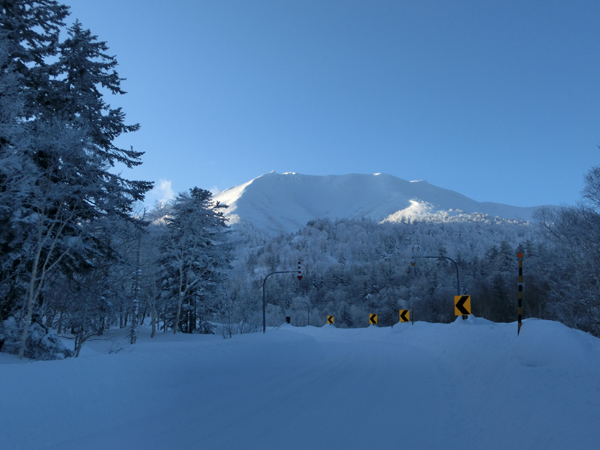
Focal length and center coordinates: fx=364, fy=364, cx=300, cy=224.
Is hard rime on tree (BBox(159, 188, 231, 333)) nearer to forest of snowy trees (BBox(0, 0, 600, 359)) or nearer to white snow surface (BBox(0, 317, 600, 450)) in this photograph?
forest of snowy trees (BBox(0, 0, 600, 359))

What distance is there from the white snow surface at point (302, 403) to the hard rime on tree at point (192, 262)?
2374cm

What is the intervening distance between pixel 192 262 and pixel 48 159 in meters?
21.2

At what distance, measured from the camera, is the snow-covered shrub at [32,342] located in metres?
11.1

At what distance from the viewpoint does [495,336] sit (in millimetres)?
11250

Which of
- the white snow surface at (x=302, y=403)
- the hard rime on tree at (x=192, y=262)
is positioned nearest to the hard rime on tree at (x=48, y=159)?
the white snow surface at (x=302, y=403)

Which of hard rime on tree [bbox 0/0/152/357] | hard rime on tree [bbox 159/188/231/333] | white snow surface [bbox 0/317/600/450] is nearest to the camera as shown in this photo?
white snow surface [bbox 0/317/600/450]

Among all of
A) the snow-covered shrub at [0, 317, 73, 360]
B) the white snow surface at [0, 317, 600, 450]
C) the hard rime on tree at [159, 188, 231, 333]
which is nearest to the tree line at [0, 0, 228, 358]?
the snow-covered shrub at [0, 317, 73, 360]

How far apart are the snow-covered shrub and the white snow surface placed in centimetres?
523

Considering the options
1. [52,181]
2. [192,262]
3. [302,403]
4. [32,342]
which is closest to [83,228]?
[52,181]

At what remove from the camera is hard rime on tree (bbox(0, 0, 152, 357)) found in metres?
10.8

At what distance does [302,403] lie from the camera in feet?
24.7

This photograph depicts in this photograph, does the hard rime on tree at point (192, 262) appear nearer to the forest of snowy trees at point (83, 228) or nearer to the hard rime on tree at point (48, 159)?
the forest of snowy trees at point (83, 228)

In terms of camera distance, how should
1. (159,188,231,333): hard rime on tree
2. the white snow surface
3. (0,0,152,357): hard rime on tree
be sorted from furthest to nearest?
1. (159,188,231,333): hard rime on tree
2. (0,0,152,357): hard rime on tree
3. the white snow surface

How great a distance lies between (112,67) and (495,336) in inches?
749
